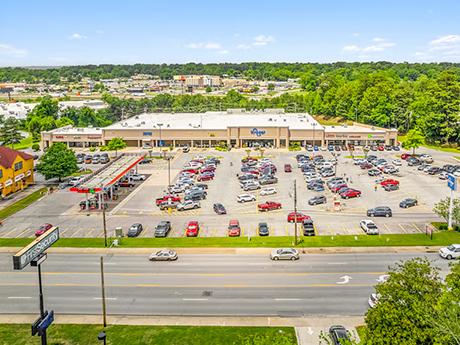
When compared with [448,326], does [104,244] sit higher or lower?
lower

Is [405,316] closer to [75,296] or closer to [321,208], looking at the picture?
[75,296]

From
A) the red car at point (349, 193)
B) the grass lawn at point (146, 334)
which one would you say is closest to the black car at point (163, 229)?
the grass lawn at point (146, 334)

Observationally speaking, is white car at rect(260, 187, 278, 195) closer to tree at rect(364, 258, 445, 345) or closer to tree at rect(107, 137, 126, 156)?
tree at rect(364, 258, 445, 345)

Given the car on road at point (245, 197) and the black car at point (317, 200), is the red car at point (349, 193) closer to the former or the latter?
the black car at point (317, 200)

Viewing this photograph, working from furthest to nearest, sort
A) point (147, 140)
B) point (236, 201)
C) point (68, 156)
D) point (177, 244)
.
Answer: point (147, 140)
point (68, 156)
point (236, 201)
point (177, 244)

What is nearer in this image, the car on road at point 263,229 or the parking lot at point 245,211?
the car on road at point 263,229

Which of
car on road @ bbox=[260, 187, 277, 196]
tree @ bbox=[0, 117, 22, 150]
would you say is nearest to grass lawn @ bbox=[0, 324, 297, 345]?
car on road @ bbox=[260, 187, 277, 196]

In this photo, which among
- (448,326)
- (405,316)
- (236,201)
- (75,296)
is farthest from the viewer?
(236,201)

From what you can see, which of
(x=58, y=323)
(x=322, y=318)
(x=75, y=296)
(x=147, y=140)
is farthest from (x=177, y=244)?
(x=147, y=140)
